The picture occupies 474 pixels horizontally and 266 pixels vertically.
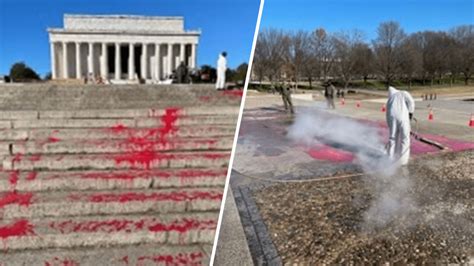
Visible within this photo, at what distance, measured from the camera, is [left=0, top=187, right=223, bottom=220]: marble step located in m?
2.24

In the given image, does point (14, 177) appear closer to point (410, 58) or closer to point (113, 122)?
point (113, 122)

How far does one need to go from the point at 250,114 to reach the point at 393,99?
11.3 ft

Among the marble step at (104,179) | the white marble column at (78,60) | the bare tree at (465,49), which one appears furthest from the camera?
the white marble column at (78,60)

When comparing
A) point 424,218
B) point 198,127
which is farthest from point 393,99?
point 198,127

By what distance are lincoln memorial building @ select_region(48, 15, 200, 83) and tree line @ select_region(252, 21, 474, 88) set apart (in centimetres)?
2298

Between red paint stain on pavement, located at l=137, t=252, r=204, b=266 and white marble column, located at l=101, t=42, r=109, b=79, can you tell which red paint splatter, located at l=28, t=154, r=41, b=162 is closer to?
red paint stain on pavement, located at l=137, t=252, r=204, b=266

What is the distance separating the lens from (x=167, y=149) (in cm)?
306

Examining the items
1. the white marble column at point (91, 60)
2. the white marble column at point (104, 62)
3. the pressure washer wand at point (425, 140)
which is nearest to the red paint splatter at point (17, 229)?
the pressure washer wand at point (425, 140)

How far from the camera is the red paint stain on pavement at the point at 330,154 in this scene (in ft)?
10.5

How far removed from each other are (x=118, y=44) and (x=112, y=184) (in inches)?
994

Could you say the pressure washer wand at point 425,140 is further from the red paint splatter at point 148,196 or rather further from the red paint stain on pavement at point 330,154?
the red paint splatter at point 148,196

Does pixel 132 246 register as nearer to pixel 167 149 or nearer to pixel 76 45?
pixel 167 149

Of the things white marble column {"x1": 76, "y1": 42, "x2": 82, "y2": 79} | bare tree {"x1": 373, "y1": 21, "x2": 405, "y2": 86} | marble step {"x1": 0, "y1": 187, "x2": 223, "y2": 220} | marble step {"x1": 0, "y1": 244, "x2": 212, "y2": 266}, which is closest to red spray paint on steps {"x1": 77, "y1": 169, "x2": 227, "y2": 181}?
marble step {"x1": 0, "y1": 187, "x2": 223, "y2": 220}

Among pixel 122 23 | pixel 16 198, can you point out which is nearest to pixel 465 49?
pixel 16 198
